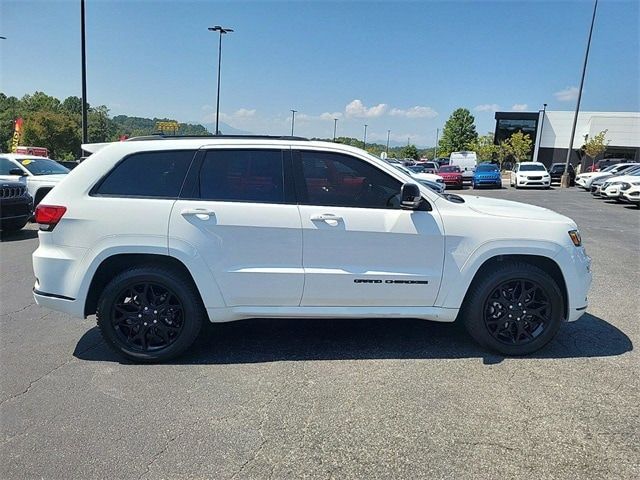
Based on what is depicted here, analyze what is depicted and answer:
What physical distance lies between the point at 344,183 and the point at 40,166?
34.8 ft

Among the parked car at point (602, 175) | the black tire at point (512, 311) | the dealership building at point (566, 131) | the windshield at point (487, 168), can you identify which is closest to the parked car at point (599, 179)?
the parked car at point (602, 175)

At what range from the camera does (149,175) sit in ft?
11.8

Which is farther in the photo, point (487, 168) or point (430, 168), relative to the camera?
point (430, 168)

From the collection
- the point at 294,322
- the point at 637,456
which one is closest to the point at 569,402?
the point at 637,456

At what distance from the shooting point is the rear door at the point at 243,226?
11.4ft

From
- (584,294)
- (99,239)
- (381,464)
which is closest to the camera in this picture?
(381,464)

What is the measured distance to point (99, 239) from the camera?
3.47m

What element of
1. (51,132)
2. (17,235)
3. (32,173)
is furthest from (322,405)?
(51,132)

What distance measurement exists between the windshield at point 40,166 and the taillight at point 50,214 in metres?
8.73

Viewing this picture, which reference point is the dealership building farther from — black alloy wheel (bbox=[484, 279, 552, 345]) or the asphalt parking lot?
the asphalt parking lot

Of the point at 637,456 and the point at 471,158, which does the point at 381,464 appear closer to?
the point at 637,456

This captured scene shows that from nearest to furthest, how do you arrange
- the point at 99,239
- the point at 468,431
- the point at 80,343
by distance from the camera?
the point at 468,431 < the point at 99,239 < the point at 80,343

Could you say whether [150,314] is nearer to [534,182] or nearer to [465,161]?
[534,182]

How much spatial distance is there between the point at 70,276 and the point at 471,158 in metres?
33.7
